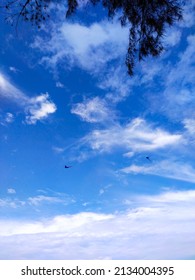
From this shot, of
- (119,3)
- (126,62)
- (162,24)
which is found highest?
(119,3)

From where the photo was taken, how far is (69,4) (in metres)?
9.38

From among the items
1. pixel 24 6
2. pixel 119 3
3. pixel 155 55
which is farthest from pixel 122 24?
pixel 24 6

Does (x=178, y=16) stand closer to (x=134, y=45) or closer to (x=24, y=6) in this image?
(x=134, y=45)

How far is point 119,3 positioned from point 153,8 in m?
0.86

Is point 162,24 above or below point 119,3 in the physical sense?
below

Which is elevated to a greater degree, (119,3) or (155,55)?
(119,3)

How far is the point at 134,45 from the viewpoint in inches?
372
